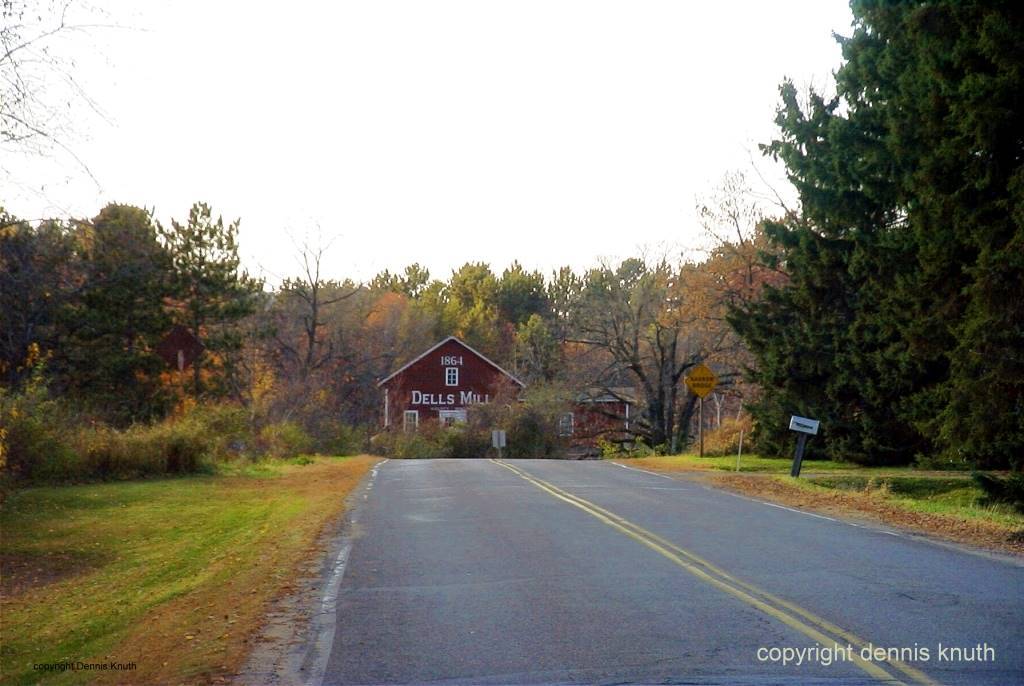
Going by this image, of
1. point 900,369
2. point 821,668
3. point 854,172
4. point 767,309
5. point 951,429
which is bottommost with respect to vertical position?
point 821,668

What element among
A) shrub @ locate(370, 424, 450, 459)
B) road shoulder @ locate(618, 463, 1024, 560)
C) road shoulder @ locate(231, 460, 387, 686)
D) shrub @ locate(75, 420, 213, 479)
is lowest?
road shoulder @ locate(231, 460, 387, 686)

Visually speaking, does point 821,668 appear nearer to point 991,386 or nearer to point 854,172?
point 991,386

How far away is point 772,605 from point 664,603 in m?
0.99

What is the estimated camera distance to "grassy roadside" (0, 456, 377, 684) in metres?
8.87

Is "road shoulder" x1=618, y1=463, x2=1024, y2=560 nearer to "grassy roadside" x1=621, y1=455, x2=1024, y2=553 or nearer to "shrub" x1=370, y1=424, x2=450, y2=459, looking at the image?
"grassy roadside" x1=621, y1=455, x2=1024, y2=553

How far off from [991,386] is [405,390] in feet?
193

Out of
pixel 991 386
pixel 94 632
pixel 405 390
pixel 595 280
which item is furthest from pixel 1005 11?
pixel 405 390

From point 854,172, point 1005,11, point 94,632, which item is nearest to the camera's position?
point 94,632

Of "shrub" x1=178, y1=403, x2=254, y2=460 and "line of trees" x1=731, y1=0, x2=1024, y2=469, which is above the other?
"line of trees" x1=731, y1=0, x2=1024, y2=469

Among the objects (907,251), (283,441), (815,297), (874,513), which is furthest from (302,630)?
(283,441)

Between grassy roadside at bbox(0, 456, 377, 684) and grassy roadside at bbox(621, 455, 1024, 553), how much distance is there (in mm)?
9740

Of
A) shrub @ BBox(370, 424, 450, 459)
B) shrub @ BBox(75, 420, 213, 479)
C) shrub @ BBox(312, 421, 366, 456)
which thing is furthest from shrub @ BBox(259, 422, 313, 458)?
shrub @ BBox(370, 424, 450, 459)

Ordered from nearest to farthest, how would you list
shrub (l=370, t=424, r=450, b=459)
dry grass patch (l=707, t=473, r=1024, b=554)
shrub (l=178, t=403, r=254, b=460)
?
dry grass patch (l=707, t=473, r=1024, b=554) → shrub (l=178, t=403, r=254, b=460) → shrub (l=370, t=424, r=450, b=459)

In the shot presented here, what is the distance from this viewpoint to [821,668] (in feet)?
25.6
